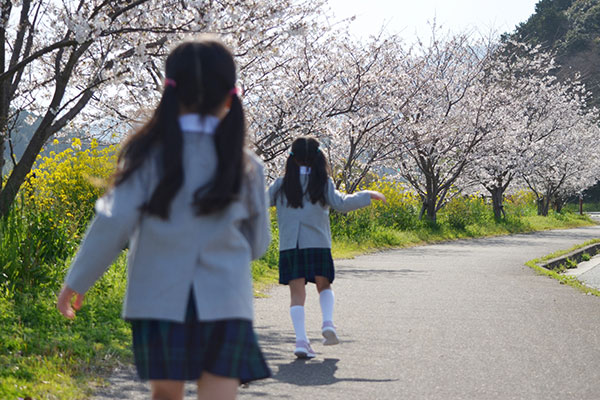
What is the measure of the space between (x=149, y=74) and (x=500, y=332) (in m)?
6.93

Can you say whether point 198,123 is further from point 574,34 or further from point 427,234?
point 574,34

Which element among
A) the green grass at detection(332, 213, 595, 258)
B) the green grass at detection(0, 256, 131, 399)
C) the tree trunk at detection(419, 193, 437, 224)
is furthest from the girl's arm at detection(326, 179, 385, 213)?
the tree trunk at detection(419, 193, 437, 224)

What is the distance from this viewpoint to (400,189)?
24.6m

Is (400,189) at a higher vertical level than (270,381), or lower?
higher

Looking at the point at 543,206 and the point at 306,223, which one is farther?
the point at 543,206

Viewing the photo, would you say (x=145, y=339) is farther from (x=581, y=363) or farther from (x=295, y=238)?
(x=581, y=363)

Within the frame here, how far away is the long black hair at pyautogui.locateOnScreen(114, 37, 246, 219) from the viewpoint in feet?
7.36

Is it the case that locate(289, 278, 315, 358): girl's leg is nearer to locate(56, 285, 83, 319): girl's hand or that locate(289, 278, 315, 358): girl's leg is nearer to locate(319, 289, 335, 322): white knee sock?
locate(319, 289, 335, 322): white knee sock

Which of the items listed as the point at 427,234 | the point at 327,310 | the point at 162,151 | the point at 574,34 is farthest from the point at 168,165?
the point at 574,34

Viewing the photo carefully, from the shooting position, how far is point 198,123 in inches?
91.5

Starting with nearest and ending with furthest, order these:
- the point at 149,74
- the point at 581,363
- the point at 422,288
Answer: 1. the point at 581,363
2. the point at 422,288
3. the point at 149,74

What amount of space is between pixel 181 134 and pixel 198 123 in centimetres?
7

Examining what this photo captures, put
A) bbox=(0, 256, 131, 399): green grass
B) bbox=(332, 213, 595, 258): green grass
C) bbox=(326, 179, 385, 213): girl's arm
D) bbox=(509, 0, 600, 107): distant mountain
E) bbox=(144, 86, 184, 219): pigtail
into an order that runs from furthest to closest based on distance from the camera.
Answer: bbox=(509, 0, 600, 107): distant mountain, bbox=(332, 213, 595, 258): green grass, bbox=(326, 179, 385, 213): girl's arm, bbox=(0, 256, 131, 399): green grass, bbox=(144, 86, 184, 219): pigtail

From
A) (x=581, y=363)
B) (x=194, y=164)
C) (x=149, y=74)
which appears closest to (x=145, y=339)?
(x=194, y=164)
